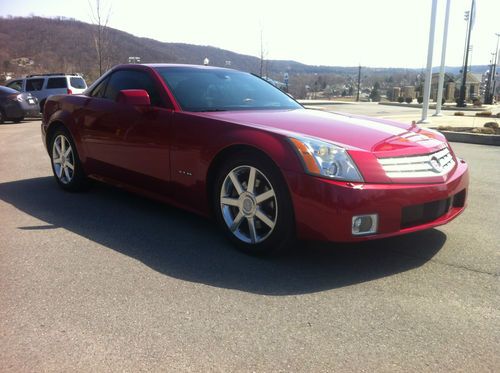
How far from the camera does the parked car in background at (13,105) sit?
16.5 meters

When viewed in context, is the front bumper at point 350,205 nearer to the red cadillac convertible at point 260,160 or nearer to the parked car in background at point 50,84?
the red cadillac convertible at point 260,160

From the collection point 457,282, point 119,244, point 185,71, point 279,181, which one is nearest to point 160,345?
point 279,181

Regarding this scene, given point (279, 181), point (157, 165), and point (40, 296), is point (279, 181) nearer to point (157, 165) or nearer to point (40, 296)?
point (157, 165)

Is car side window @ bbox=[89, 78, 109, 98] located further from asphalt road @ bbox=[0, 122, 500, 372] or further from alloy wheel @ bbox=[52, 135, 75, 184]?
asphalt road @ bbox=[0, 122, 500, 372]

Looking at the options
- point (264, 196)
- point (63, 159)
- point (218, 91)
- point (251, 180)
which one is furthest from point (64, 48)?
point (264, 196)

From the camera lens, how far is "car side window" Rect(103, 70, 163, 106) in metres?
4.43

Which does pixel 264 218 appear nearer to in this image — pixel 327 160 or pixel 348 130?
pixel 327 160

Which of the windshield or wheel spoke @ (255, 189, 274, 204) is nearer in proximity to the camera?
wheel spoke @ (255, 189, 274, 204)

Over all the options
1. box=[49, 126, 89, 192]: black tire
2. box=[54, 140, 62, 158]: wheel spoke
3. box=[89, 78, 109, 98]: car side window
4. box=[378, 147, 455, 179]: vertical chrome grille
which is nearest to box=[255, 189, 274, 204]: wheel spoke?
box=[378, 147, 455, 179]: vertical chrome grille

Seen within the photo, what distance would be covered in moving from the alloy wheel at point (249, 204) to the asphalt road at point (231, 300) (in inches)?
7.7

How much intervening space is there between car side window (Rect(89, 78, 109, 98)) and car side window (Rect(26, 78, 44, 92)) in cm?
1611

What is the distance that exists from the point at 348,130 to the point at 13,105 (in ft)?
51.7

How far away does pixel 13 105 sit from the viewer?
16.6 meters

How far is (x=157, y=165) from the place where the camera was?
424 centimetres
